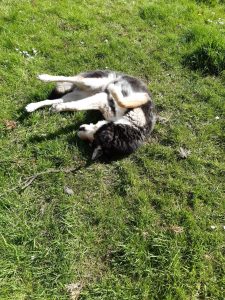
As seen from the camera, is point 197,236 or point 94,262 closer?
point 94,262

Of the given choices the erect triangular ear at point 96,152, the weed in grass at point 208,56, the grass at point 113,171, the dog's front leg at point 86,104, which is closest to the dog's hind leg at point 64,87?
the grass at point 113,171

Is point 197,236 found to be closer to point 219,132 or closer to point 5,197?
point 219,132

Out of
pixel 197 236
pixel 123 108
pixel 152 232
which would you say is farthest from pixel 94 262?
pixel 123 108

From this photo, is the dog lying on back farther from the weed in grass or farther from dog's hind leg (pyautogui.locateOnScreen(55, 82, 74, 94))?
the weed in grass

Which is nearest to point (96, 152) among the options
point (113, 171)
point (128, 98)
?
point (113, 171)

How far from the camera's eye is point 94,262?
11.0 feet

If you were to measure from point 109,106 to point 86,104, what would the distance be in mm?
295

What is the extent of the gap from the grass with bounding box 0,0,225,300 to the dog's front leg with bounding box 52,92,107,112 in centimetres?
24

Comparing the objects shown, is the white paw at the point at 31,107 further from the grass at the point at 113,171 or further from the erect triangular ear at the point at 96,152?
the erect triangular ear at the point at 96,152

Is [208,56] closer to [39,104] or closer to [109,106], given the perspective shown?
[109,106]

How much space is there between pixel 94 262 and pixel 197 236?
43.5 inches

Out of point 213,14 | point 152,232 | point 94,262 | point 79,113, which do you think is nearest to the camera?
point 94,262

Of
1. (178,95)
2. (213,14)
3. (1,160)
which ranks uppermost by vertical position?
(213,14)

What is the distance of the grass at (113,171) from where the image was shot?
10.7 ft
